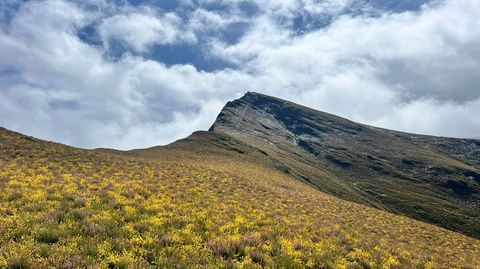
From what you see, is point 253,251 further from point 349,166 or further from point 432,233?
point 349,166

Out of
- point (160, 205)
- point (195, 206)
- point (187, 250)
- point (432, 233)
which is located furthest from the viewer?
point (432, 233)

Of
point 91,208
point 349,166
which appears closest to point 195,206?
point 91,208

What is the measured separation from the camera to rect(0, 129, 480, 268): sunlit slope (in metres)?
12.1

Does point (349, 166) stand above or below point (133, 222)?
above

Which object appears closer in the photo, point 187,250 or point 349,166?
point 187,250

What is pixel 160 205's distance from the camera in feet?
64.7

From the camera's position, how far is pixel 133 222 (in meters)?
15.8

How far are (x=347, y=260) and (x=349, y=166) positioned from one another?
172125 millimetres

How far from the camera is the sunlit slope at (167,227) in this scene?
39.6 feet

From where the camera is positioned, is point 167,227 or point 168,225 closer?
point 167,227

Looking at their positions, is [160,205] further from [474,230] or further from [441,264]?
[474,230]

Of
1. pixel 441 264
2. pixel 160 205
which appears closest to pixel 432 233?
pixel 441 264

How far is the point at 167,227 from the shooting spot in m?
15.8

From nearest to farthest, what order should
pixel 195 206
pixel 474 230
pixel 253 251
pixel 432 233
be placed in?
pixel 253 251 → pixel 195 206 → pixel 432 233 → pixel 474 230
